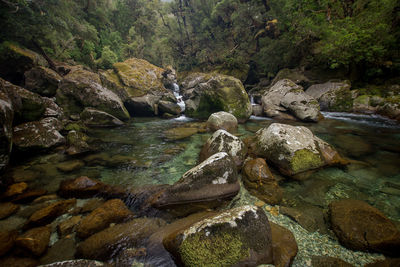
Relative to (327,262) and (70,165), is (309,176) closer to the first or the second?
(327,262)

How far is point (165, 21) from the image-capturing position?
3225 cm

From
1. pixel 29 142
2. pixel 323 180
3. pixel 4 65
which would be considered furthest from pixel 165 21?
pixel 323 180

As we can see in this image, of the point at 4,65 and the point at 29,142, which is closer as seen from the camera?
the point at 29,142

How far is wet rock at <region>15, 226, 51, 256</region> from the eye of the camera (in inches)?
88.7

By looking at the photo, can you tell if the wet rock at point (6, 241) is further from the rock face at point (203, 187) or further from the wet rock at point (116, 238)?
the rock face at point (203, 187)

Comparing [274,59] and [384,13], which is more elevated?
[384,13]

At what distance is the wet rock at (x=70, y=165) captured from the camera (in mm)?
4592

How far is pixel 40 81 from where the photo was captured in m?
11.5

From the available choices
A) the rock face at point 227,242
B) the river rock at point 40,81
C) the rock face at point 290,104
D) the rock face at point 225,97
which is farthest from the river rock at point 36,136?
the rock face at point 290,104

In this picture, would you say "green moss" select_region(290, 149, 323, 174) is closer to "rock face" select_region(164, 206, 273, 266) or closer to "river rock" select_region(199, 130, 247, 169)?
"river rock" select_region(199, 130, 247, 169)

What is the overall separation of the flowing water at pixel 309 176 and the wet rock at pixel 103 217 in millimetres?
886

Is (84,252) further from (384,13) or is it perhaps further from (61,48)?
(61,48)

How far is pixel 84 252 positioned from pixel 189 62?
32.0 metres

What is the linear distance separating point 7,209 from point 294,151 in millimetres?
6095
